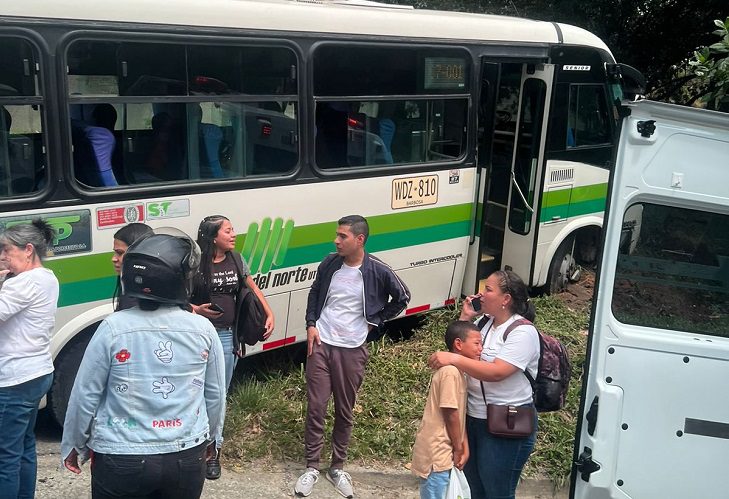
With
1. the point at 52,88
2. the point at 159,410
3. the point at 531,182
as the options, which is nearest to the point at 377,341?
the point at 531,182

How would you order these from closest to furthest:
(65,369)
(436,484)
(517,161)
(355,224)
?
(436,484) → (355,224) → (65,369) → (517,161)

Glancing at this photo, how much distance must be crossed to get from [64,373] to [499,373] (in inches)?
117

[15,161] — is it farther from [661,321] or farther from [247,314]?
[661,321]

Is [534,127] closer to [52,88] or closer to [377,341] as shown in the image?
[377,341]

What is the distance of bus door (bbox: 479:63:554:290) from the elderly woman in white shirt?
478 centimetres

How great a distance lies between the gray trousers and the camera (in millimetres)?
4898

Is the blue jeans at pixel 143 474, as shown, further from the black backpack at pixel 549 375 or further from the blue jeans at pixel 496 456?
the black backpack at pixel 549 375

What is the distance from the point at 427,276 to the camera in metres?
7.16

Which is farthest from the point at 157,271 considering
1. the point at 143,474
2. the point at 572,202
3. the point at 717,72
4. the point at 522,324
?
the point at 572,202

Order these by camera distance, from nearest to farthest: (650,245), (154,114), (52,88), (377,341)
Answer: (650,245), (52,88), (154,114), (377,341)

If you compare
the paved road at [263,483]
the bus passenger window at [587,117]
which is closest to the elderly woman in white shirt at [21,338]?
the paved road at [263,483]

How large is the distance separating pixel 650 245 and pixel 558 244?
495 centimetres

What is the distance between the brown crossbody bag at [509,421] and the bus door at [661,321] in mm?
367

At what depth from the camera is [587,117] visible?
321 inches
